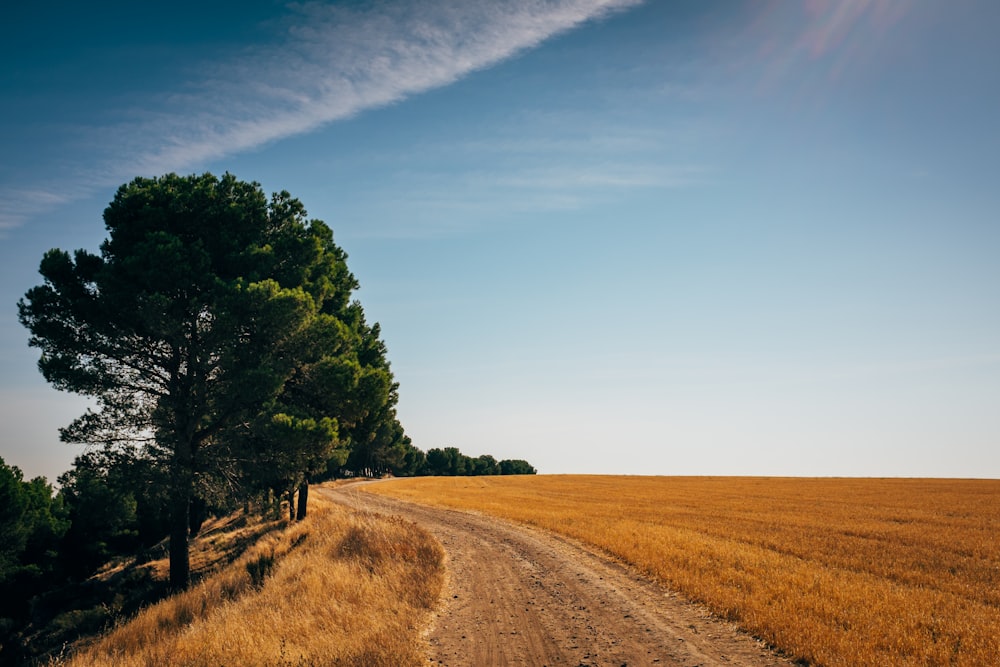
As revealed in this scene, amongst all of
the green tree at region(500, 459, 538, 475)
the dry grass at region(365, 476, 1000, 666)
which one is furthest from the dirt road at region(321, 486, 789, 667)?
the green tree at region(500, 459, 538, 475)

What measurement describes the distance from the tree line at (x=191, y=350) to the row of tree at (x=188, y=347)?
5 cm

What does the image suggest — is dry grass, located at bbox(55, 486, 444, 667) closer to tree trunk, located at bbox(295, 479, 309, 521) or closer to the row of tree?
the row of tree

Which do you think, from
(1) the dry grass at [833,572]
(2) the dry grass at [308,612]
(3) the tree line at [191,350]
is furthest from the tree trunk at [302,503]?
(2) the dry grass at [308,612]

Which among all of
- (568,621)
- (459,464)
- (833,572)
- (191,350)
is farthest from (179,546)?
(459,464)

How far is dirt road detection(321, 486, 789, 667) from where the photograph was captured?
8.57 m

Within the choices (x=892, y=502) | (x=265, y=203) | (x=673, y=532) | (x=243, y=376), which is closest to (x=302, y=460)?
(x=243, y=376)

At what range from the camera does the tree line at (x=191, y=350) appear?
17281 millimetres

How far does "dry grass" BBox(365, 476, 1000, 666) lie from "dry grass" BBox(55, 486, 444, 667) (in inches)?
251

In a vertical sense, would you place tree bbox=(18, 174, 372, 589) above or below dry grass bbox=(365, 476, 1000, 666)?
above

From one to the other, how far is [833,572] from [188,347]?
21.8 m

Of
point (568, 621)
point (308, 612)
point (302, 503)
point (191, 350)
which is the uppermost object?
point (191, 350)

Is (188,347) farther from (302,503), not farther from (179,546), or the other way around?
(302,503)

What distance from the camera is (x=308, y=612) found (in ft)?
33.5

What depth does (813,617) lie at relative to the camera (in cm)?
994
